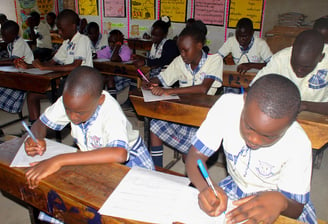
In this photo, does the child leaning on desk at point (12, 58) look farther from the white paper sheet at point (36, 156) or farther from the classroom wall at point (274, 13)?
the classroom wall at point (274, 13)

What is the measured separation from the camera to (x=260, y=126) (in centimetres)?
92

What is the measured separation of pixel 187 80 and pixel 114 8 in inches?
213

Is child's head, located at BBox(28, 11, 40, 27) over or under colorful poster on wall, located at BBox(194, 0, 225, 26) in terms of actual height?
under

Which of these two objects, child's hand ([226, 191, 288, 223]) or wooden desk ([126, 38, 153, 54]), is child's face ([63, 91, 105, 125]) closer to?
child's hand ([226, 191, 288, 223])

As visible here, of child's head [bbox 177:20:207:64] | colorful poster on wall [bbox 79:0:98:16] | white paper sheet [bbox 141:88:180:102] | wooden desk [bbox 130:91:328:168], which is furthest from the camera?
colorful poster on wall [bbox 79:0:98:16]

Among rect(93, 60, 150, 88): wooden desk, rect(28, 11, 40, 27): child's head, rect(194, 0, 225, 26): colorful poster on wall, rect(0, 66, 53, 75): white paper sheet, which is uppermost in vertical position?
rect(194, 0, 225, 26): colorful poster on wall

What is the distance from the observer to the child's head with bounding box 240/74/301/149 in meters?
0.91

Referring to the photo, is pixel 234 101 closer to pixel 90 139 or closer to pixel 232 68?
pixel 90 139

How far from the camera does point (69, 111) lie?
50.5 inches

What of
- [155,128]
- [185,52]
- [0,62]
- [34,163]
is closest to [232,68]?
[185,52]

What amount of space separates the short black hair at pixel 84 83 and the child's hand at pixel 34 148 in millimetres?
280

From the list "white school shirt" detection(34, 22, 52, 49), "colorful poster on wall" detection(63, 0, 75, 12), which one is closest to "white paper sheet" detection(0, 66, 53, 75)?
"white school shirt" detection(34, 22, 52, 49)

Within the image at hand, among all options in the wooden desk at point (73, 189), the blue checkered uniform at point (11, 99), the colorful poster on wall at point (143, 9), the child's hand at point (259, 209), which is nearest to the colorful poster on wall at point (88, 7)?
the colorful poster on wall at point (143, 9)

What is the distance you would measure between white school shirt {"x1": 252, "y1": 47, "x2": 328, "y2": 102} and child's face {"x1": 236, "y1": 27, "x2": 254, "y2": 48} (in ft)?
4.58
